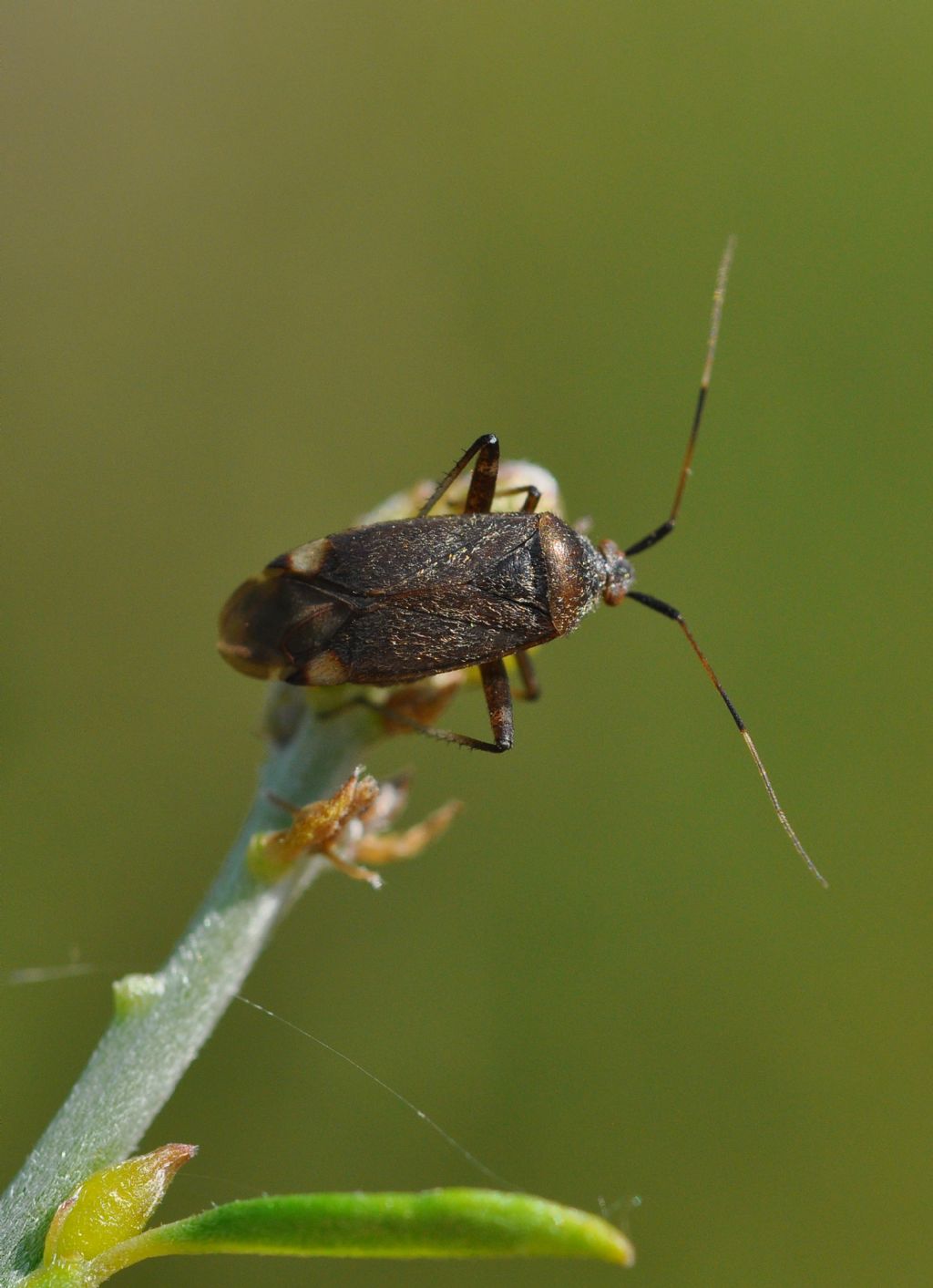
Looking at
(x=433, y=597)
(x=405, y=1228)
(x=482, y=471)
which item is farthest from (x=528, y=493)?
(x=405, y=1228)

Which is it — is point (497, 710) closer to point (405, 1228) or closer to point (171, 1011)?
point (171, 1011)

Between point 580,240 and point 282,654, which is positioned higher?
point 580,240

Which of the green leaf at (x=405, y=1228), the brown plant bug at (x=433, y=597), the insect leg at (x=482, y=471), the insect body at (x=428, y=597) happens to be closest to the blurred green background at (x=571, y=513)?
the brown plant bug at (x=433, y=597)

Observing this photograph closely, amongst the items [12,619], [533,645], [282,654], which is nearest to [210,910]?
[282,654]

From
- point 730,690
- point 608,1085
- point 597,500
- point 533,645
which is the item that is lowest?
point 608,1085

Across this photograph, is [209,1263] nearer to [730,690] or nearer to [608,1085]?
[608,1085]

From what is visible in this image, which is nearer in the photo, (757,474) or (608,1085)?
(608,1085)

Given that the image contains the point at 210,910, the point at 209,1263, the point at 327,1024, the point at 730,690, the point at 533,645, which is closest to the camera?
the point at 210,910

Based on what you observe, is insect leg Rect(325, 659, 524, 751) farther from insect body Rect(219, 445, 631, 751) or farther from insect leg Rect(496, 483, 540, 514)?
insect leg Rect(496, 483, 540, 514)
